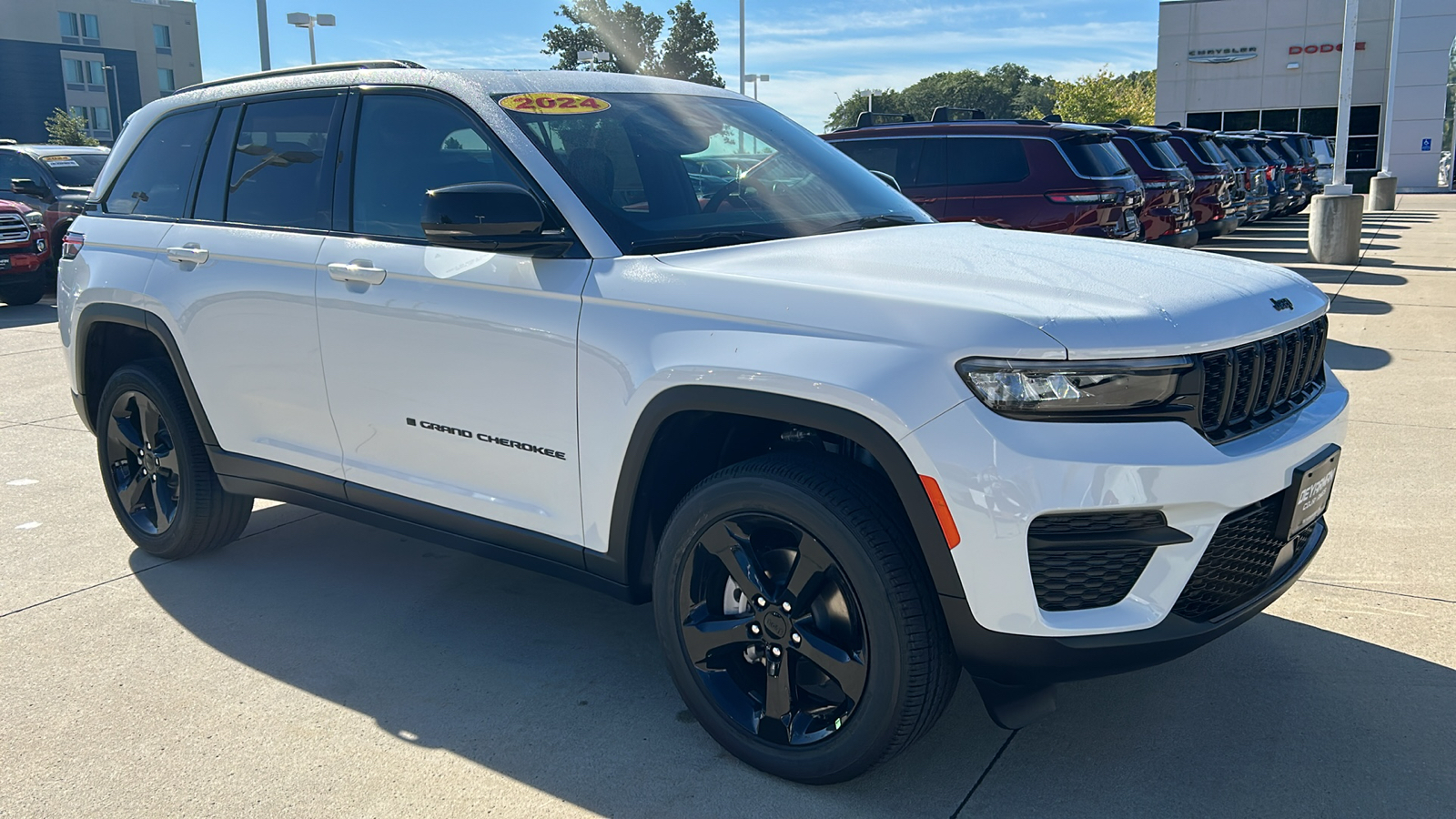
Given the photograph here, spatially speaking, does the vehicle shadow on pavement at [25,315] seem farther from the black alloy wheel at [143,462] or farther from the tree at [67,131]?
the tree at [67,131]

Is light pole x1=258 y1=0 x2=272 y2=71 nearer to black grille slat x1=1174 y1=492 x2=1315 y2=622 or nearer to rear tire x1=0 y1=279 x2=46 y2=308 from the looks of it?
rear tire x1=0 y1=279 x2=46 y2=308

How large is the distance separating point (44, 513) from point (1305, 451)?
17.1 feet

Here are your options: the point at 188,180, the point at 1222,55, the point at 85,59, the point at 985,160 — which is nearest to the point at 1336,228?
the point at 985,160

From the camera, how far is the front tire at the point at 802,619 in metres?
2.69

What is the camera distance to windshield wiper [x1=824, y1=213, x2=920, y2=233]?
3.70m

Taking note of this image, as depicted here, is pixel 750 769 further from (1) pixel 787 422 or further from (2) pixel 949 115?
(2) pixel 949 115

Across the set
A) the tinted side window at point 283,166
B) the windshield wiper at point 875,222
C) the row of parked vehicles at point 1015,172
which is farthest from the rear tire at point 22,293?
the windshield wiper at point 875,222

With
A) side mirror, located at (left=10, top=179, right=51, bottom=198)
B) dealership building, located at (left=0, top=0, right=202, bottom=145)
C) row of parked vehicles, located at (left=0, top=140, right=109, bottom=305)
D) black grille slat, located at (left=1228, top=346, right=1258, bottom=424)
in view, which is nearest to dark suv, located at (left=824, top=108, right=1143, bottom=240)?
black grille slat, located at (left=1228, top=346, right=1258, bottom=424)

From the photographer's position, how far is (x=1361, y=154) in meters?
44.5

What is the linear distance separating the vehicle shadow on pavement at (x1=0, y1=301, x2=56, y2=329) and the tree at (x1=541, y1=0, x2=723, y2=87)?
190ft

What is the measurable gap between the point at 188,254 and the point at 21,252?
11108mm

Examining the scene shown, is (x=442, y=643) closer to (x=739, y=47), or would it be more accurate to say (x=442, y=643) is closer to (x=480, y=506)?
(x=480, y=506)

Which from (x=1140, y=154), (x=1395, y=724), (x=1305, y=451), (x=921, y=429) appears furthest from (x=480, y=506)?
(x=1140, y=154)

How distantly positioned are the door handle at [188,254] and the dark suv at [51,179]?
37.3 feet
